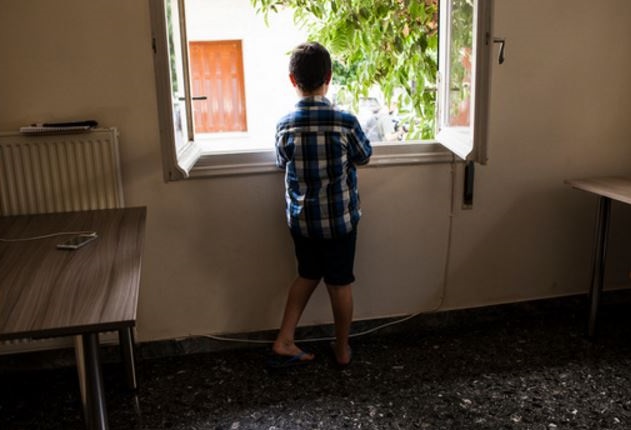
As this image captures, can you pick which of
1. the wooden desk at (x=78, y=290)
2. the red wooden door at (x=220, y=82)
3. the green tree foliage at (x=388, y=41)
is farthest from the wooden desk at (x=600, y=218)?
the red wooden door at (x=220, y=82)

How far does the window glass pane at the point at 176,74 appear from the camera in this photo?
2107 millimetres

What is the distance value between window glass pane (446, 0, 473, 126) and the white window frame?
0.06m

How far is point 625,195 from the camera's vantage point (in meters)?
2.21

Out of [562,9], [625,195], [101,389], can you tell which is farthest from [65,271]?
[562,9]

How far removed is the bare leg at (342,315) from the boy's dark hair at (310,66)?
2.55 feet

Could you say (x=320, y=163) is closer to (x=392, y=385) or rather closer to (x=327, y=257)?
(x=327, y=257)

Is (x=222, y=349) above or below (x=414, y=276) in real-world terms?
below

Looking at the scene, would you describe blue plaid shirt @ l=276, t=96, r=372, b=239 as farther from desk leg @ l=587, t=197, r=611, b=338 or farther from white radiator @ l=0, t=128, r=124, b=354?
desk leg @ l=587, t=197, r=611, b=338

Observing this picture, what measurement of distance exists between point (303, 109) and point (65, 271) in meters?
1.01

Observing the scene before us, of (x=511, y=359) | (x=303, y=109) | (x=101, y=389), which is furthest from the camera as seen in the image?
(x=511, y=359)

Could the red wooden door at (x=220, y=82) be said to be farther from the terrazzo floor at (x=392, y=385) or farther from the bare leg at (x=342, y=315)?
the bare leg at (x=342, y=315)

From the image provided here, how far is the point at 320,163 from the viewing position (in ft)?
7.02

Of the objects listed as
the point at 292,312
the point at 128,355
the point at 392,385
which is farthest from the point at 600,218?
the point at 128,355

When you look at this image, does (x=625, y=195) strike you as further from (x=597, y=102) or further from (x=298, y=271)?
(x=298, y=271)
